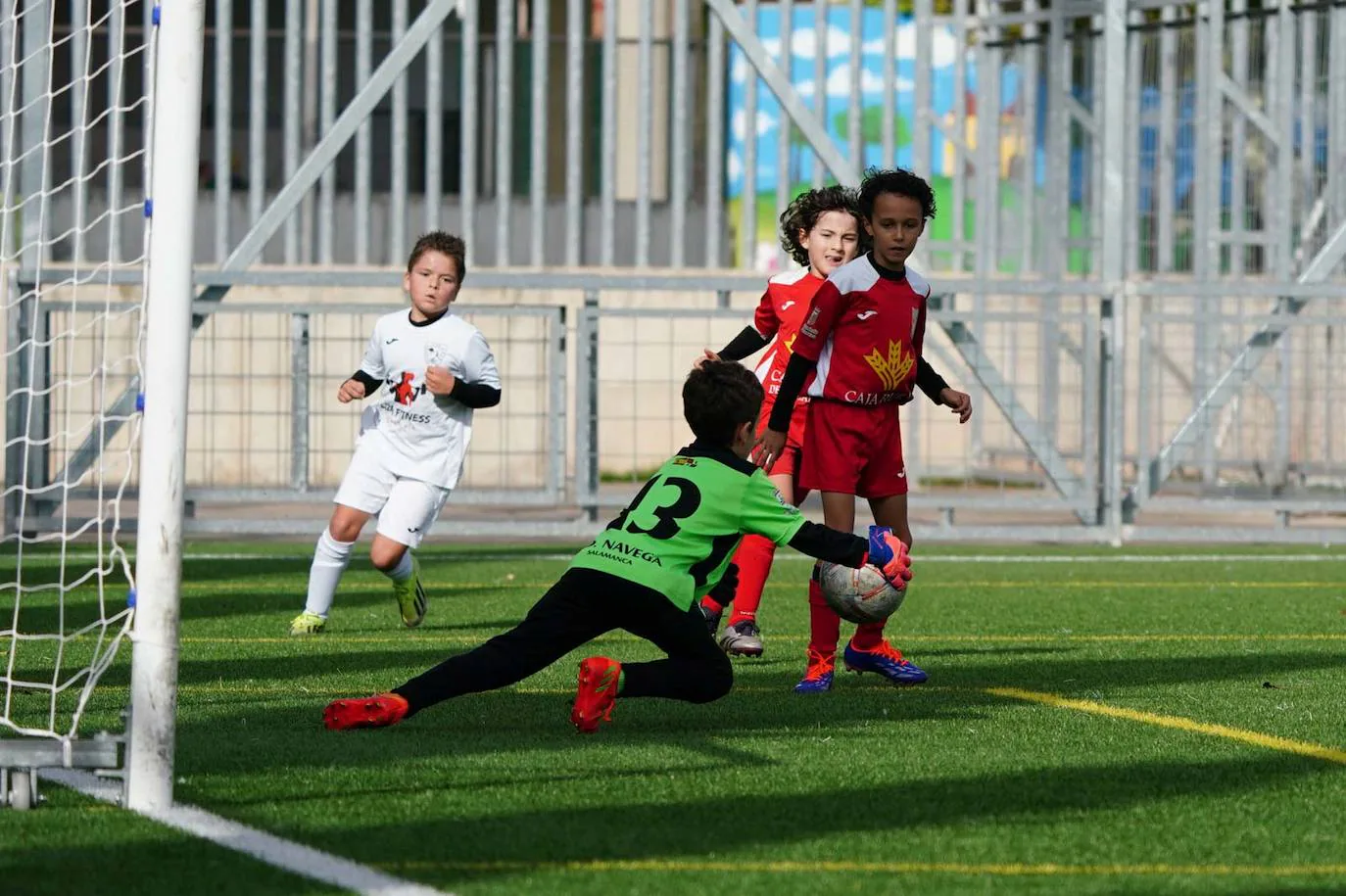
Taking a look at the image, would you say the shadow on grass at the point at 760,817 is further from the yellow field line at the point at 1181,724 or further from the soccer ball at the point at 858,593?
the soccer ball at the point at 858,593

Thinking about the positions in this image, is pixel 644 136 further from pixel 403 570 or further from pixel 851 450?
pixel 851 450

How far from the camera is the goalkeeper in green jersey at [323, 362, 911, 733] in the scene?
6031mm

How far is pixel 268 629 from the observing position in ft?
29.7

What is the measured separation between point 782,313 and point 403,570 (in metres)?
1.91

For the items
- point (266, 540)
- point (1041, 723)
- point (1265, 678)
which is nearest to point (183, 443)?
point (1041, 723)

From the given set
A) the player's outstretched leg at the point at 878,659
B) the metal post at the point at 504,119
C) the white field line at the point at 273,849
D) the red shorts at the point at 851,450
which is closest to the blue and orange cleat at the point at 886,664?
the player's outstretched leg at the point at 878,659

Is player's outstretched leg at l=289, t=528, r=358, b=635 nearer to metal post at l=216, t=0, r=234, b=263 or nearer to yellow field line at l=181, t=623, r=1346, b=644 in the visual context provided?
yellow field line at l=181, t=623, r=1346, b=644

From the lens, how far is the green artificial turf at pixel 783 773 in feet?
14.2

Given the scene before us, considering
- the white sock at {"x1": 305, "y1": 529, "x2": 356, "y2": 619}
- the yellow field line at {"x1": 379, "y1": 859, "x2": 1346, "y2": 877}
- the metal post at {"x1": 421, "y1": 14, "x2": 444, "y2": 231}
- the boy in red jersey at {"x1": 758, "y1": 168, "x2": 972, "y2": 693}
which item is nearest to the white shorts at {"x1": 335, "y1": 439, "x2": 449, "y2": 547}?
the white sock at {"x1": 305, "y1": 529, "x2": 356, "y2": 619}

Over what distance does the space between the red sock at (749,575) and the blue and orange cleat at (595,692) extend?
6.64ft

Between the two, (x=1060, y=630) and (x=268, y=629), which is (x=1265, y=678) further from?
(x=268, y=629)

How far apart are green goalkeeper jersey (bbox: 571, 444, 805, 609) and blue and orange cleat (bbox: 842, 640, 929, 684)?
1.16 m

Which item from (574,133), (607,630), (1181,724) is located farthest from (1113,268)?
(607,630)

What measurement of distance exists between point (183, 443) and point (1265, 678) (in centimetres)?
409
